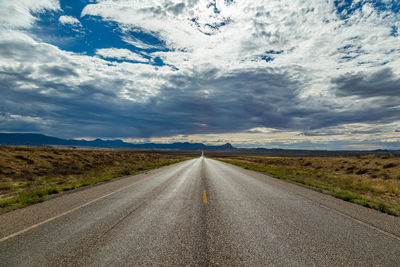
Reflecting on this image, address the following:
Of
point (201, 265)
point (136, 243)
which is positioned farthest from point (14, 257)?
point (201, 265)

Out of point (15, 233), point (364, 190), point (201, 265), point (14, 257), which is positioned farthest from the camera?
point (364, 190)

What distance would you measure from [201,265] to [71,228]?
3705 millimetres

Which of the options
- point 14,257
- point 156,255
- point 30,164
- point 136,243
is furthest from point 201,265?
point 30,164

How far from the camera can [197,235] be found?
16.0 ft

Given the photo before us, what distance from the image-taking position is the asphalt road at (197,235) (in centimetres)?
382

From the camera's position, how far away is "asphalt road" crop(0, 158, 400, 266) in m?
3.82

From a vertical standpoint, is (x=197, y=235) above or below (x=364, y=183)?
above

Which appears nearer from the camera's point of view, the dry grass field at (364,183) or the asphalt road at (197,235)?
the asphalt road at (197,235)

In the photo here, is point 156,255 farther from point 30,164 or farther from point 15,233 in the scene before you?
point 30,164

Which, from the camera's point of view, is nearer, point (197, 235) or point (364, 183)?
point (197, 235)

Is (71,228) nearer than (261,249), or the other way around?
(261,249)

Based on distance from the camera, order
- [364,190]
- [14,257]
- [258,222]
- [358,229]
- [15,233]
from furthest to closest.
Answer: [364,190] → [258,222] → [358,229] → [15,233] → [14,257]

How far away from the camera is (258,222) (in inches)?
233

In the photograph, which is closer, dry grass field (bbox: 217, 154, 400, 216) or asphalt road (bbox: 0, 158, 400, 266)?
asphalt road (bbox: 0, 158, 400, 266)
